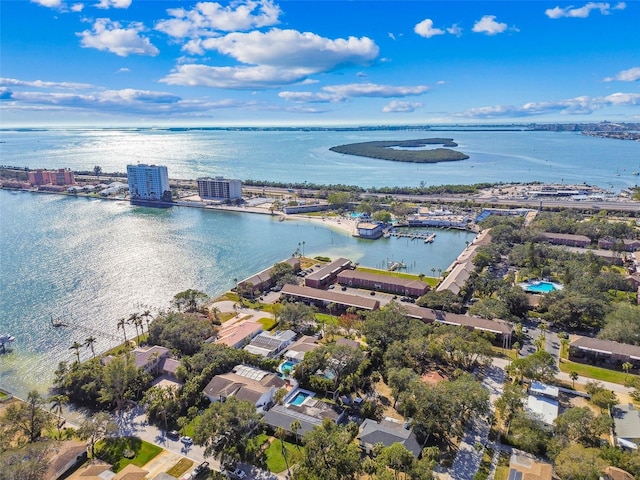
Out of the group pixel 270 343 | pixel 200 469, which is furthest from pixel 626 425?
pixel 200 469

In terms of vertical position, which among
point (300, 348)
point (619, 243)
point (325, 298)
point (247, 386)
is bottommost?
point (300, 348)

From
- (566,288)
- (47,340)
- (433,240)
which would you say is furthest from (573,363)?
(47,340)

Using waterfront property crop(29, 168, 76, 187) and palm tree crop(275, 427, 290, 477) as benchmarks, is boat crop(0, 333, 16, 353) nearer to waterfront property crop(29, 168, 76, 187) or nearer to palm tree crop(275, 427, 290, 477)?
palm tree crop(275, 427, 290, 477)

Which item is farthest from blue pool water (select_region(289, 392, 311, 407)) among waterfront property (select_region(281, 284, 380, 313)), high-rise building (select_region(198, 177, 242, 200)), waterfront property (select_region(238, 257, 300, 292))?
A: high-rise building (select_region(198, 177, 242, 200))

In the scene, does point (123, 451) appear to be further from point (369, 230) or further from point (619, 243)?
point (619, 243)

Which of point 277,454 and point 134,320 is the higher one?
point 134,320

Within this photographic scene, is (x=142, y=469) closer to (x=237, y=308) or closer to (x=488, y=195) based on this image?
(x=237, y=308)

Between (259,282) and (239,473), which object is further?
(259,282)
